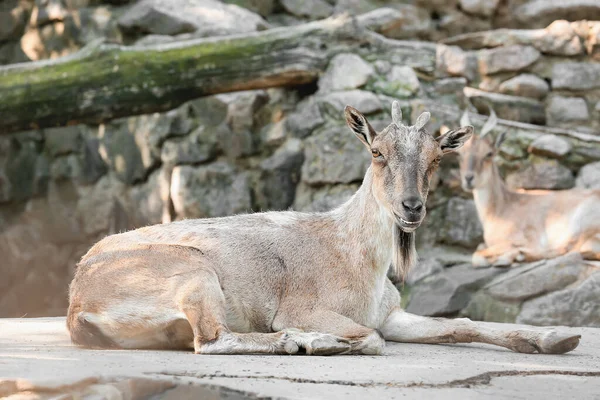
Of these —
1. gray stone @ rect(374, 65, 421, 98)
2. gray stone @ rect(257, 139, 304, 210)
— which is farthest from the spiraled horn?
gray stone @ rect(257, 139, 304, 210)

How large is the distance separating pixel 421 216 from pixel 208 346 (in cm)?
139

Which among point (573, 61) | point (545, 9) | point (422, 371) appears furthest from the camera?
point (545, 9)

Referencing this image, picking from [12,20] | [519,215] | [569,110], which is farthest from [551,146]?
[12,20]

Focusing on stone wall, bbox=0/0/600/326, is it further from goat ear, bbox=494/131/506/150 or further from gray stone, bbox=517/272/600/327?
goat ear, bbox=494/131/506/150

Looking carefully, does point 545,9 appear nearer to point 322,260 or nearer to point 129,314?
point 322,260

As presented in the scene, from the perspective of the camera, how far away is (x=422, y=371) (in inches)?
162

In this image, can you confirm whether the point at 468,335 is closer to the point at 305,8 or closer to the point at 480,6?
the point at 305,8

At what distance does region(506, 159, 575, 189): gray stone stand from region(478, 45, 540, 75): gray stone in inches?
45.9

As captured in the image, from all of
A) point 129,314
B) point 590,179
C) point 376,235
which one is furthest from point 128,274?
point 590,179

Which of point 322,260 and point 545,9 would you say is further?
point 545,9

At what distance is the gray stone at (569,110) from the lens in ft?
31.4

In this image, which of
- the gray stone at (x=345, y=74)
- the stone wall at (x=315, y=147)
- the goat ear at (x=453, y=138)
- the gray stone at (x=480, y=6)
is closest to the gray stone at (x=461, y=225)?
the stone wall at (x=315, y=147)

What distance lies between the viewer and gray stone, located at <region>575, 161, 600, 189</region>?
9031 millimetres

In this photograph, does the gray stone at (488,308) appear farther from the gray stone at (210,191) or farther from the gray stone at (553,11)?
the gray stone at (553,11)
